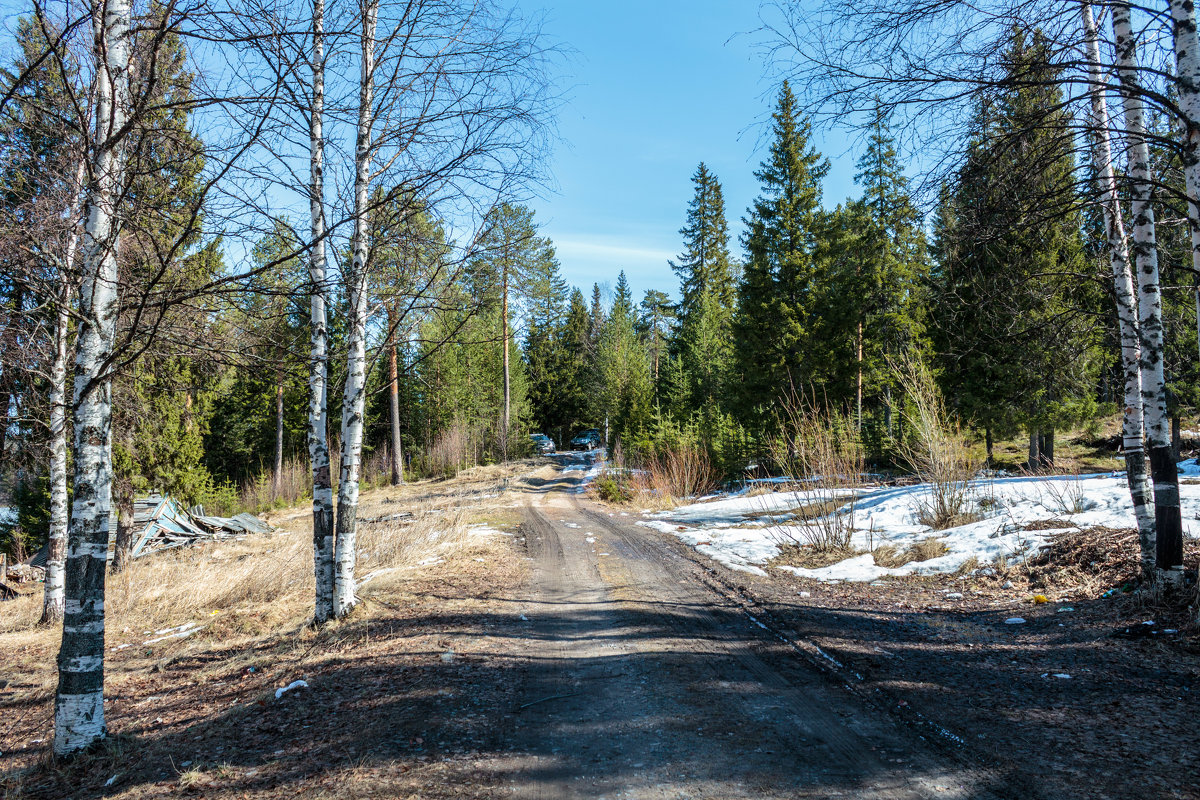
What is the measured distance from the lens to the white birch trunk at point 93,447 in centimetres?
381

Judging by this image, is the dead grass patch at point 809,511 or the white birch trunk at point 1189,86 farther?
the dead grass patch at point 809,511

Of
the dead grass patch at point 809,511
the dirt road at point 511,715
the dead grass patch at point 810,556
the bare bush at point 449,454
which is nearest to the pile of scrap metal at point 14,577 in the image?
the dirt road at point 511,715

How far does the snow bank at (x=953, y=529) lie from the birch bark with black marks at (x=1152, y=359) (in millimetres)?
1549

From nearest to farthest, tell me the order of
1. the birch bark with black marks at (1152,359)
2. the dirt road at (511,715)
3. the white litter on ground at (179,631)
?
the dirt road at (511,715) → the birch bark with black marks at (1152,359) → the white litter on ground at (179,631)

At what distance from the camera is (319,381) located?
6.14 meters

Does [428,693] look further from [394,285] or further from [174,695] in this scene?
[394,285]

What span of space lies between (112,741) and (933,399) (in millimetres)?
10141

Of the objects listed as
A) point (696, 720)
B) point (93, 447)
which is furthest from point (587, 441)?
point (696, 720)

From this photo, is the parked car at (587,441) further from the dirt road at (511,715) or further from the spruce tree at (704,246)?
the dirt road at (511,715)

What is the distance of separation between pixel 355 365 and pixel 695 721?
4632 millimetres

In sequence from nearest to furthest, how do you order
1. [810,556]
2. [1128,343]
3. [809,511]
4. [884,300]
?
[1128,343], [810,556], [809,511], [884,300]

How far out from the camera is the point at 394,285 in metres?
6.62

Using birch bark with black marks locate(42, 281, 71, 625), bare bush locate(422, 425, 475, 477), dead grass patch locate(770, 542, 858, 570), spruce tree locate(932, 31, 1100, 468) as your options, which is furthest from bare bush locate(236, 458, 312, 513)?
spruce tree locate(932, 31, 1100, 468)

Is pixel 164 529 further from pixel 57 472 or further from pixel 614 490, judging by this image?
pixel 614 490
